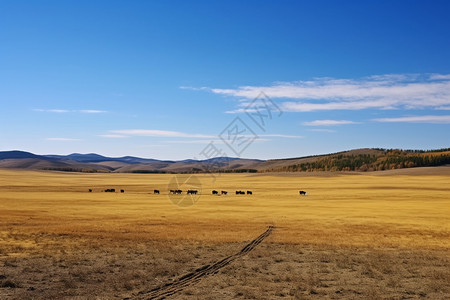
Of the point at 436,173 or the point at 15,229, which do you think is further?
the point at 436,173

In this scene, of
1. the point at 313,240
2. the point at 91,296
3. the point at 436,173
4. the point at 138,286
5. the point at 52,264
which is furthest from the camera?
the point at 436,173

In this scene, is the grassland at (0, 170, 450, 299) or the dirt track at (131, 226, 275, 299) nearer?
the dirt track at (131, 226, 275, 299)

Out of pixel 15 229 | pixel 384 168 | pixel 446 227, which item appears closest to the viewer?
pixel 15 229

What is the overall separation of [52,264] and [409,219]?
2919 centimetres

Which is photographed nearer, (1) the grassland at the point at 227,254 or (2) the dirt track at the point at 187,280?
(2) the dirt track at the point at 187,280

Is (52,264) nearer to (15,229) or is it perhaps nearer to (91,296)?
(91,296)

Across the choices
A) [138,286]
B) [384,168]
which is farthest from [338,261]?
[384,168]

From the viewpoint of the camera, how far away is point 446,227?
30906 millimetres

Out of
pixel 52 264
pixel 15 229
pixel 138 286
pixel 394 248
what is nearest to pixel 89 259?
pixel 52 264

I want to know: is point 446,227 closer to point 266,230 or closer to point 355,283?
point 266,230

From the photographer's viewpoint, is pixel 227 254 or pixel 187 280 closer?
pixel 187 280

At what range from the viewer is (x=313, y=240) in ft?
85.3

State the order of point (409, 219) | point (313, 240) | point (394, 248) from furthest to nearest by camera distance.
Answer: point (409, 219) < point (313, 240) < point (394, 248)

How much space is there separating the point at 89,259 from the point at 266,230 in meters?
14.1
